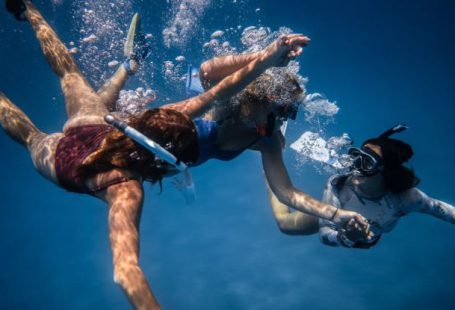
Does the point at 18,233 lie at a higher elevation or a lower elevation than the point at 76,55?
lower

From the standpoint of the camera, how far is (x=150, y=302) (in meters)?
1.89

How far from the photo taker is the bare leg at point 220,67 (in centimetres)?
384

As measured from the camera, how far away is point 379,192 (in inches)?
173

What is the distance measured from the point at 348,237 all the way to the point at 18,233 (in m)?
29.2

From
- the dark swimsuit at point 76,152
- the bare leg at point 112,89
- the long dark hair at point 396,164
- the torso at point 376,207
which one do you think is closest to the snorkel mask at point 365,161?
the long dark hair at point 396,164

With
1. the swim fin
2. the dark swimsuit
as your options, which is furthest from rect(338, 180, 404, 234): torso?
the swim fin

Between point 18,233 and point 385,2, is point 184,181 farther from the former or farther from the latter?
point 18,233

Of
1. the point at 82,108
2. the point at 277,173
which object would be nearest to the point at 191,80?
the point at 82,108

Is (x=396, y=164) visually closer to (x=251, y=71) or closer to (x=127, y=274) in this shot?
(x=251, y=71)

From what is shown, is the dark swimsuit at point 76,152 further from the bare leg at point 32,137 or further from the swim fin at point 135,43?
the swim fin at point 135,43

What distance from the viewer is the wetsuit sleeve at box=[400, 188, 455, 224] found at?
415 cm

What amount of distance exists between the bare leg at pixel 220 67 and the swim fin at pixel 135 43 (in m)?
1.69

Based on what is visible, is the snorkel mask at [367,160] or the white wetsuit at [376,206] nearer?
the snorkel mask at [367,160]

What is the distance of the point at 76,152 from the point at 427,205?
416 centimetres
